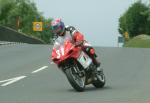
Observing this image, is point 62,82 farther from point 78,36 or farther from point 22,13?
point 22,13

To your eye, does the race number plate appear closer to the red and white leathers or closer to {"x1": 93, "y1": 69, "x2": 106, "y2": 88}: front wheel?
the red and white leathers

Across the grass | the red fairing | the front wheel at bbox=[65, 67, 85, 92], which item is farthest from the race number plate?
the grass

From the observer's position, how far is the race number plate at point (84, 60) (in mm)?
15466

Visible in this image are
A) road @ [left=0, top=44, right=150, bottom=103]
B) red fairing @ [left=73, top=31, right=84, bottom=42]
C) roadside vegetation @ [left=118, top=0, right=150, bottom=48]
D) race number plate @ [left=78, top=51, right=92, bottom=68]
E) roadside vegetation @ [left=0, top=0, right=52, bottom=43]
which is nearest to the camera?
road @ [left=0, top=44, right=150, bottom=103]

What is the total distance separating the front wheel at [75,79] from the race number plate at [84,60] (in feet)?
0.88

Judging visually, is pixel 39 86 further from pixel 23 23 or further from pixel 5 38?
pixel 23 23

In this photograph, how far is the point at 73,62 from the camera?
15297 mm

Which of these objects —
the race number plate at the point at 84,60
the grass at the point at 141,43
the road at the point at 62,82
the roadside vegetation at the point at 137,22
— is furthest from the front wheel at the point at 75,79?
the roadside vegetation at the point at 137,22

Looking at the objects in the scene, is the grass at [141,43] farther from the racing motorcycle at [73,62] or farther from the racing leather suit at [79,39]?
the racing motorcycle at [73,62]

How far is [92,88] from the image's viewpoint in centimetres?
Answer: 1645

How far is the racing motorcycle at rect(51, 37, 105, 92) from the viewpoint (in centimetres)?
1520

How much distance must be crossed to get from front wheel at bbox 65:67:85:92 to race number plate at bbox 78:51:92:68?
10.5 inches

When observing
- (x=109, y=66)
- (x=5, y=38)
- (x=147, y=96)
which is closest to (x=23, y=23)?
(x=5, y=38)

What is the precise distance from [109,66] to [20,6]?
382 ft
